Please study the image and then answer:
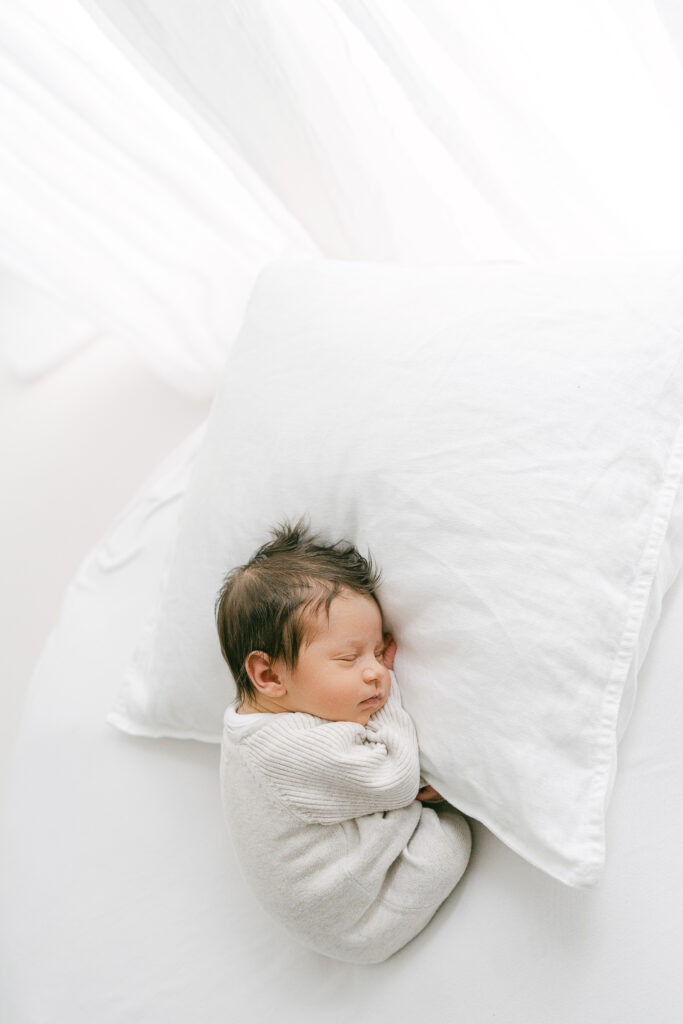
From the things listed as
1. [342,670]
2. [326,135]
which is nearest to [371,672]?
[342,670]

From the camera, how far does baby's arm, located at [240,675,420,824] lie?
80cm

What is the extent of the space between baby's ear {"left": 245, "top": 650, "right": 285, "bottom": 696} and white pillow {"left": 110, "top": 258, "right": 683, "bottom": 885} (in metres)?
0.09

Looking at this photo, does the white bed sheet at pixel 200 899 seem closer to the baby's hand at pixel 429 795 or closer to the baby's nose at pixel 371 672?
the baby's hand at pixel 429 795

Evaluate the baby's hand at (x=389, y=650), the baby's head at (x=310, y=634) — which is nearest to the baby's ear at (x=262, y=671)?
the baby's head at (x=310, y=634)

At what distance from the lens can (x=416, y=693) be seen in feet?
2.75

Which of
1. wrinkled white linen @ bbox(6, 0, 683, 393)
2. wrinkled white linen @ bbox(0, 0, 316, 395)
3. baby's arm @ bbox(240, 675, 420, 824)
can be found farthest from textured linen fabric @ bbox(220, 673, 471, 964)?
wrinkled white linen @ bbox(0, 0, 316, 395)

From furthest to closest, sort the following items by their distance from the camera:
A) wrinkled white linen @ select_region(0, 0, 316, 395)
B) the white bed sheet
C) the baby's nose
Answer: wrinkled white linen @ select_region(0, 0, 316, 395) < the baby's nose < the white bed sheet

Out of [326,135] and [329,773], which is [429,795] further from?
[326,135]

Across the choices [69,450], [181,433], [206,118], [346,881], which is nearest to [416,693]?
[346,881]

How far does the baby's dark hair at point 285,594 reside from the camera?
856 mm

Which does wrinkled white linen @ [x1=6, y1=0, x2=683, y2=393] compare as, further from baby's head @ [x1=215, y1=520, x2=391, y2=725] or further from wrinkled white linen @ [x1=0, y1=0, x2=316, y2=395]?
baby's head @ [x1=215, y1=520, x2=391, y2=725]

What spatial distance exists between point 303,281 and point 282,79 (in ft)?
0.78

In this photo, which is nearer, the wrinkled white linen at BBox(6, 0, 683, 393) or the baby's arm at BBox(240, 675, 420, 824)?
the baby's arm at BBox(240, 675, 420, 824)

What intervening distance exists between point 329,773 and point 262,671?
13 centimetres
